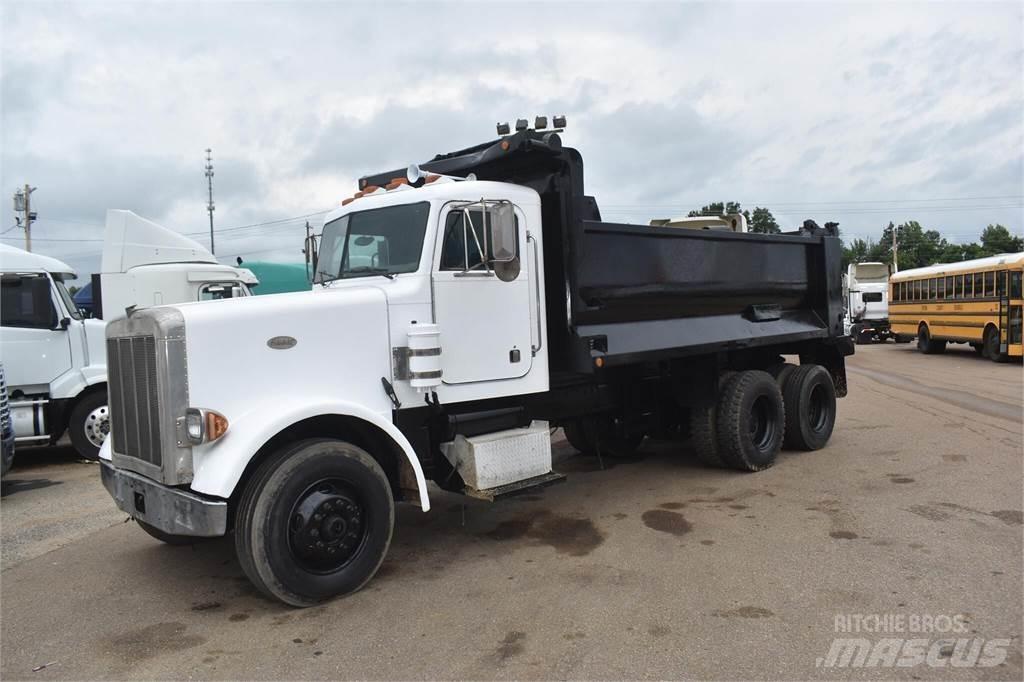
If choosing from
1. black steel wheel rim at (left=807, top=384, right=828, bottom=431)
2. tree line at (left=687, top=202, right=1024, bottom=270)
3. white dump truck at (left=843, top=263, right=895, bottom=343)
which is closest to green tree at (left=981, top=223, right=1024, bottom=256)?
tree line at (left=687, top=202, right=1024, bottom=270)

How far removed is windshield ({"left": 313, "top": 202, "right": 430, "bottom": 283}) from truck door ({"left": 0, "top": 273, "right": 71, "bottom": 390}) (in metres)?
5.46

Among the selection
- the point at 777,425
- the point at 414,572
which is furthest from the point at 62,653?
the point at 777,425

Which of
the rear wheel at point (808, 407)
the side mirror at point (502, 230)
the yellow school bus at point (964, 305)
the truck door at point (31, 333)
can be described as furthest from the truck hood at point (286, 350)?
the yellow school bus at point (964, 305)

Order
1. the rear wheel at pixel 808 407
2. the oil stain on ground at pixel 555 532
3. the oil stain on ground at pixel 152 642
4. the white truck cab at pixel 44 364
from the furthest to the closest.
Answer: the white truck cab at pixel 44 364 < the rear wheel at pixel 808 407 < the oil stain on ground at pixel 555 532 < the oil stain on ground at pixel 152 642

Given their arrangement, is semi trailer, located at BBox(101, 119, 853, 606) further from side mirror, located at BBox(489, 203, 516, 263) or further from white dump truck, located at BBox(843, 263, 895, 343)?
white dump truck, located at BBox(843, 263, 895, 343)

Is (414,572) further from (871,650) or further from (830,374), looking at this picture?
(830,374)

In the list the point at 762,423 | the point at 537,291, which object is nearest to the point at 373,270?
the point at 537,291

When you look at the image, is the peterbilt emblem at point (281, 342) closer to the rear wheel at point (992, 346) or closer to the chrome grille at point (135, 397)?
the chrome grille at point (135, 397)

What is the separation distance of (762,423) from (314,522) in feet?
17.6

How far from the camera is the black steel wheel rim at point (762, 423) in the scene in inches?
311

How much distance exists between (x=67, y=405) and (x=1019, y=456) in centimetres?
1105

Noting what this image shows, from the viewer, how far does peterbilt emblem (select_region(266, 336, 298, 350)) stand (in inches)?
175

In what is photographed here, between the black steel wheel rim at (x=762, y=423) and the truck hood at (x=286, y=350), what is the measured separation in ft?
15.0

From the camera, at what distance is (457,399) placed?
207 inches
